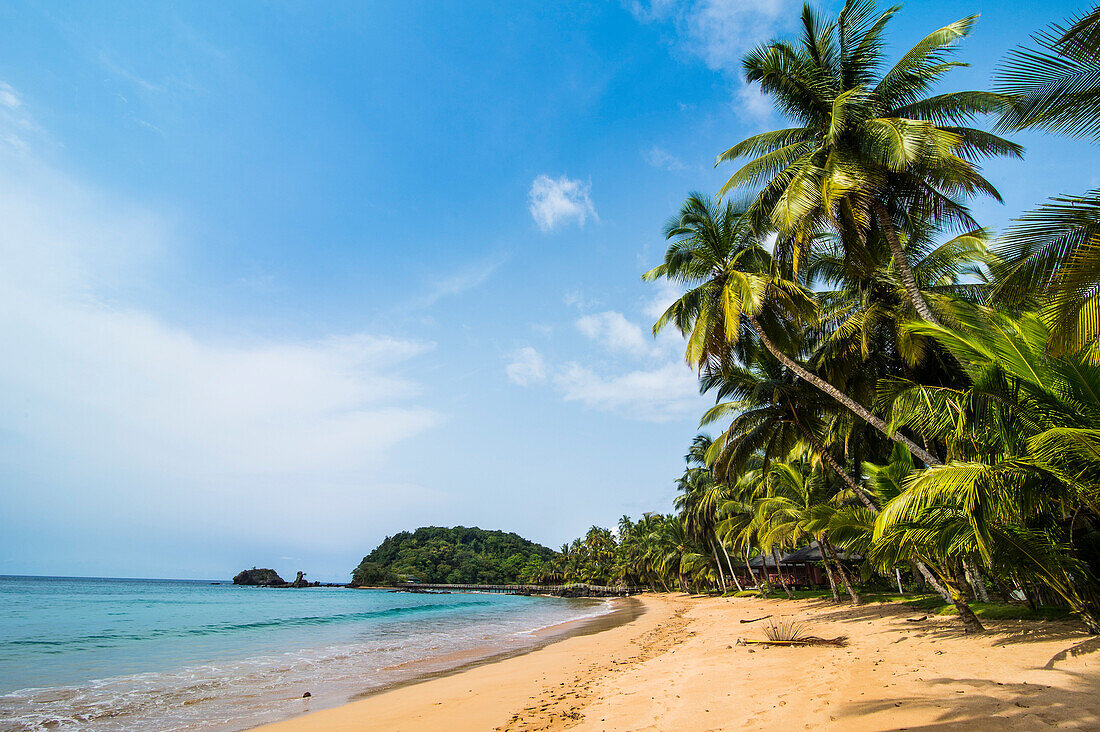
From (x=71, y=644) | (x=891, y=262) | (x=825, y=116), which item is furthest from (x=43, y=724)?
(x=891, y=262)

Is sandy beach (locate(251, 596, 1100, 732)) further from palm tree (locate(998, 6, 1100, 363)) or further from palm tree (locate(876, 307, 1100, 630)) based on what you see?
palm tree (locate(998, 6, 1100, 363))

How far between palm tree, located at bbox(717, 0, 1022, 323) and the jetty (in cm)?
5655

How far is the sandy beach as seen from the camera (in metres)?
5.00

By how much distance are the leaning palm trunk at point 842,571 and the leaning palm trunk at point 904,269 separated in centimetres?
1047

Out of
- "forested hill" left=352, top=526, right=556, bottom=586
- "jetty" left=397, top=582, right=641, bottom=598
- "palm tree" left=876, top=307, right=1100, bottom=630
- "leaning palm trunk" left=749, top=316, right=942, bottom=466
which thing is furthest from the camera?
"forested hill" left=352, top=526, right=556, bottom=586

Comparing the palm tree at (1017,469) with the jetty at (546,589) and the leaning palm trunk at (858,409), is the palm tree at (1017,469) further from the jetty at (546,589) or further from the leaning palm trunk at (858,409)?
the jetty at (546,589)

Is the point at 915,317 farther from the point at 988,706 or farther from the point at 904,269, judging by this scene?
the point at 988,706

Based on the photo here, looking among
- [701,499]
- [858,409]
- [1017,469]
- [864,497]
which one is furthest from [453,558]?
[1017,469]

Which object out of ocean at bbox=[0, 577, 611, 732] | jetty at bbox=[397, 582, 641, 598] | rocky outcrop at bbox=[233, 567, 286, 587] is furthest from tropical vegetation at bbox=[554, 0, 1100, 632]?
rocky outcrop at bbox=[233, 567, 286, 587]

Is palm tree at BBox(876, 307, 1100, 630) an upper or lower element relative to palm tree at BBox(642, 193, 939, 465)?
lower

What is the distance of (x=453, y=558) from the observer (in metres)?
105

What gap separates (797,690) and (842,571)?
618 inches

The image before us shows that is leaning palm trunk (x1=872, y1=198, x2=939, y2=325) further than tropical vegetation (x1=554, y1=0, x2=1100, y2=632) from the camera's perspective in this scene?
Yes

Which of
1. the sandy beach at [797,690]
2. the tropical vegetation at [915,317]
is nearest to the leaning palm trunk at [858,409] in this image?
the tropical vegetation at [915,317]
